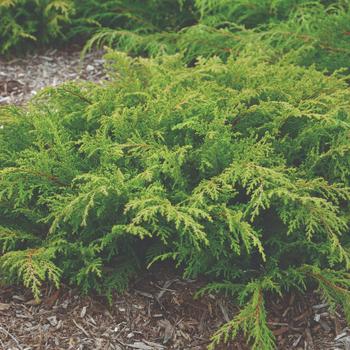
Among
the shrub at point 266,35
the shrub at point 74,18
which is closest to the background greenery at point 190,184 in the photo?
the shrub at point 266,35

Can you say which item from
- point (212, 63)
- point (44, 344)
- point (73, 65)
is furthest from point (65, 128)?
point (73, 65)

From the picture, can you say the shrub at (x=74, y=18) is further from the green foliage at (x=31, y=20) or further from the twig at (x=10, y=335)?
the twig at (x=10, y=335)

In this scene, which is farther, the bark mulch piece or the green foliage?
the green foliage

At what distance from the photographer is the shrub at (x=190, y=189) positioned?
260cm

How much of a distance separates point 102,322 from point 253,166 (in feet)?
3.31

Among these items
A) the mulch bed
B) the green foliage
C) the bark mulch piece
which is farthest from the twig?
the green foliage

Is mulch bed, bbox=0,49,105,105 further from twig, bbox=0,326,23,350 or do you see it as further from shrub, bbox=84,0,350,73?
twig, bbox=0,326,23,350

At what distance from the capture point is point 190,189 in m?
2.88

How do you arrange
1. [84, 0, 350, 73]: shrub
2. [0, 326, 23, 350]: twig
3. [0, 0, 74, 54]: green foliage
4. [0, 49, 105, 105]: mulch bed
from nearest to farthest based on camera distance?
1. [0, 326, 23, 350]: twig
2. [84, 0, 350, 73]: shrub
3. [0, 49, 105, 105]: mulch bed
4. [0, 0, 74, 54]: green foliage

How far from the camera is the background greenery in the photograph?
8.54 feet

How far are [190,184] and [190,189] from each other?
43mm

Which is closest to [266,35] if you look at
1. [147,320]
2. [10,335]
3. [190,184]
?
[190,184]

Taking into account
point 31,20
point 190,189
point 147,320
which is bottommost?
point 147,320

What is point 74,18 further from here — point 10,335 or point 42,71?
point 10,335
